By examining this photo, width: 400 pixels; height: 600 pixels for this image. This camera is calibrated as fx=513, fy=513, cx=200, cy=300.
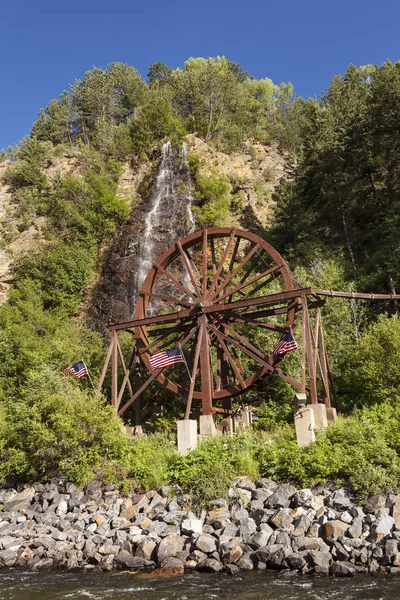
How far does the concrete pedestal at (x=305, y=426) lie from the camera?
494 inches

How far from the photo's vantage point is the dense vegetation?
12.8 meters

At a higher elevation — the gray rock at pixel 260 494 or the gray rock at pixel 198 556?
the gray rock at pixel 260 494

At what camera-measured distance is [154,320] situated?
1712cm

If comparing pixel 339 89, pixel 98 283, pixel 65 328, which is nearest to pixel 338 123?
pixel 339 89

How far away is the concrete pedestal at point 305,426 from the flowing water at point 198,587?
415 centimetres

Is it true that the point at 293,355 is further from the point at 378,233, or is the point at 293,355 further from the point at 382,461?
the point at 378,233

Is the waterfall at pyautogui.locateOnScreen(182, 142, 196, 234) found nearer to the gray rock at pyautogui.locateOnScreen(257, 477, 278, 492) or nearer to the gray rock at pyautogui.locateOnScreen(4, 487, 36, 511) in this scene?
the gray rock at pyautogui.locateOnScreen(4, 487, 36, 511)

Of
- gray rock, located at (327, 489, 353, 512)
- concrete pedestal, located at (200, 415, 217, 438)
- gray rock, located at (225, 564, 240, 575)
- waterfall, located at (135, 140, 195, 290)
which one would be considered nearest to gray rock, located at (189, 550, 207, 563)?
gray rock, located at (225, 564, 240, 575)

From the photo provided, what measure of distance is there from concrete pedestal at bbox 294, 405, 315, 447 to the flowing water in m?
4.15

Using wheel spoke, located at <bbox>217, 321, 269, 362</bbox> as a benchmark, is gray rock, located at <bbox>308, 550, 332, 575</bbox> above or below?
below

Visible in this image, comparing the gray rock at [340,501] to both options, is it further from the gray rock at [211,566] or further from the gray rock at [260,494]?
A: the gray rock at [211,566]

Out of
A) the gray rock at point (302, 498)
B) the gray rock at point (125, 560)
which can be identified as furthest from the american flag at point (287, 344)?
the gray rock at point (125, 560)

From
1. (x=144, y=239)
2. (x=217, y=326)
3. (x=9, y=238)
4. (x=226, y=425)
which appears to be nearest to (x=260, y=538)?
(x=226, y=425)

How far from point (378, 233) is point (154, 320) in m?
15.8
